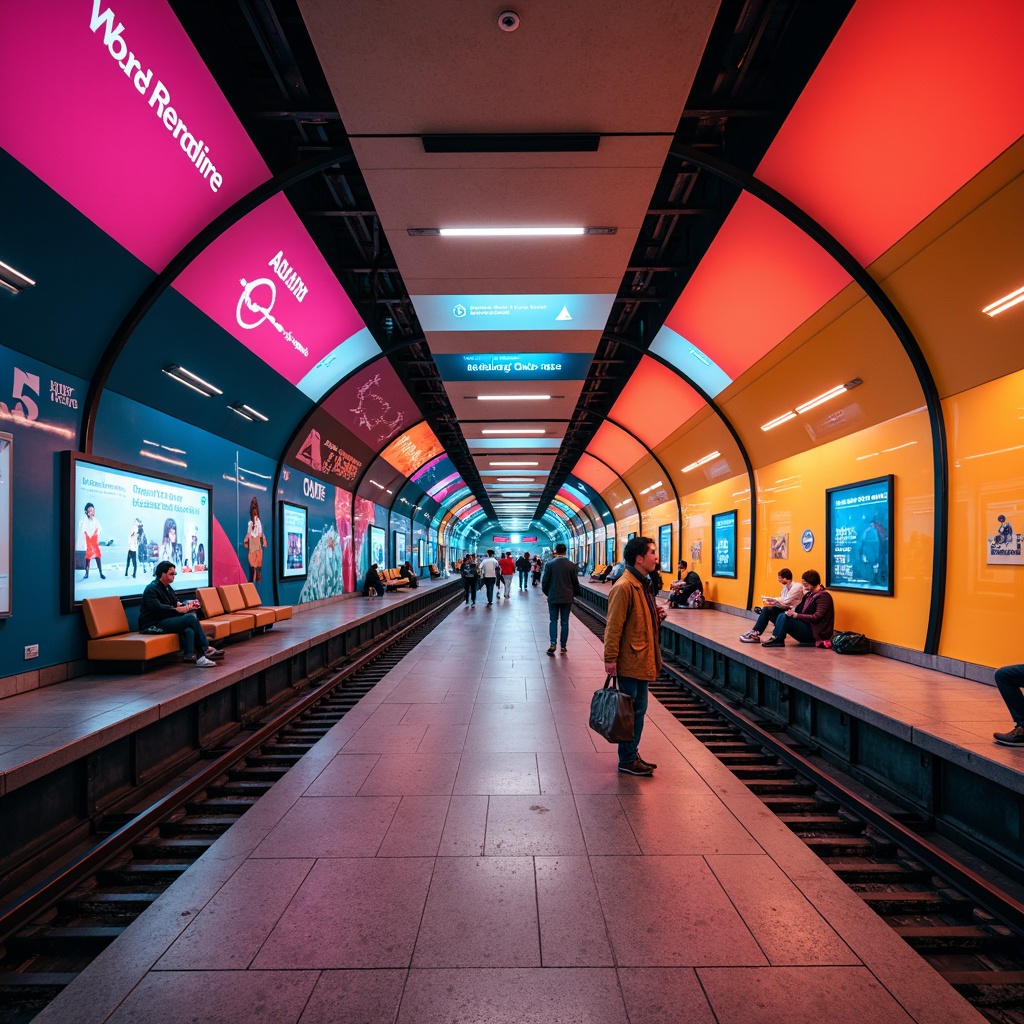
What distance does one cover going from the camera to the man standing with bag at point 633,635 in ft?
14.6

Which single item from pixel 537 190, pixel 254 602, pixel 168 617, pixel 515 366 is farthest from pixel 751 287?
pixel 254 602

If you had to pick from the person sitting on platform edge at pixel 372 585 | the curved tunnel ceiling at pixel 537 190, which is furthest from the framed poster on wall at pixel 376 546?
the curved tunnel ceiling at pixel 537 190

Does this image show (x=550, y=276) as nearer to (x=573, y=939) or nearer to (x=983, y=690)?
(x=983, y=690)

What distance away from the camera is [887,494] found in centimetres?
711

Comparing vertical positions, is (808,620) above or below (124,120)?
below

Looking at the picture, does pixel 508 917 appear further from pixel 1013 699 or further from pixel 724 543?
pixel 724 543

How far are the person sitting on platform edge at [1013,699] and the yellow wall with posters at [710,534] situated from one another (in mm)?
7574

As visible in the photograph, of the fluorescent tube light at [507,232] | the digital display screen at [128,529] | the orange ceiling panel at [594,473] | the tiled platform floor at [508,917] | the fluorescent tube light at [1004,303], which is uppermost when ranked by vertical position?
the fluorescent tube light at [507,232]

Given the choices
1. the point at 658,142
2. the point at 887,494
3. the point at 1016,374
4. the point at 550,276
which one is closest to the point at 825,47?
the point at 658,142

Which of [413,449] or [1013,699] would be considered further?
[413,449]

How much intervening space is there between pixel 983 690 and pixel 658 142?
5.22m

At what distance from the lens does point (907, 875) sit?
361 centimetres

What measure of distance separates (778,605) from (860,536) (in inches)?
60.6

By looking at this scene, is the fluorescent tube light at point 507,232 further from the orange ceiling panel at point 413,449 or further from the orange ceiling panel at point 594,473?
the orange ceiling panel at point 594,473
